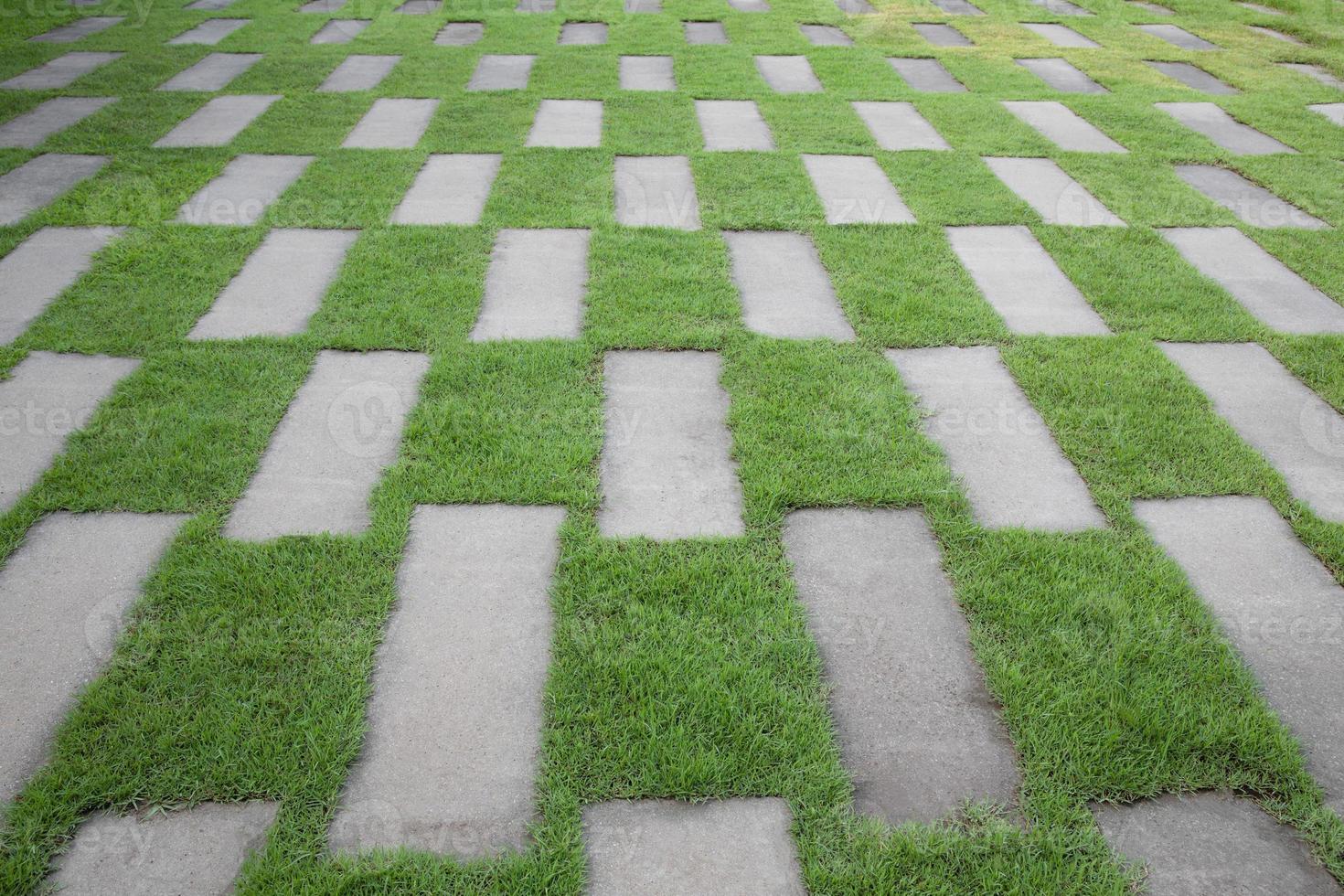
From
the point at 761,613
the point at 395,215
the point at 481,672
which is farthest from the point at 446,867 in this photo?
the point at 395,215

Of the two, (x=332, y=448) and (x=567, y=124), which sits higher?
(x=567, y=124)

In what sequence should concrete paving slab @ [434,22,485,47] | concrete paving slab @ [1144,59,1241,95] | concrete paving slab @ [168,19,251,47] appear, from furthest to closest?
concrete paving slab @ [434,22,485,47], concrete paving slab @ [168,19,251,47], concrete paving slab @ [1144,59,1241,95]

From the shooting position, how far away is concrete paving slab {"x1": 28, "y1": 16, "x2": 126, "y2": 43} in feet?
22.6

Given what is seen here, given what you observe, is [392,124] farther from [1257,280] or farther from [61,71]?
[1257,280]

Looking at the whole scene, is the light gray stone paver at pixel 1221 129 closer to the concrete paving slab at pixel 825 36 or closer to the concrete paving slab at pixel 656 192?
the concrete paving slab at pixel 825 36

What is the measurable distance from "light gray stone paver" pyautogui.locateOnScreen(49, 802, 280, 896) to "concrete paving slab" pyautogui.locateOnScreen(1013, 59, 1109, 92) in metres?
6.65

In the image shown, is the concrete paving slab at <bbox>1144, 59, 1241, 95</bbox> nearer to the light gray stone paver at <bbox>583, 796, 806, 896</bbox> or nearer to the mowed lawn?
the mowed lawn

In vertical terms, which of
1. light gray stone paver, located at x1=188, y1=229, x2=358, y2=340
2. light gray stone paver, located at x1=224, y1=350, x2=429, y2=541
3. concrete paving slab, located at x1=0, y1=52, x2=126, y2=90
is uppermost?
Result: concrete paving slab, located at x1=0, y1=52, x2=126, y2=90

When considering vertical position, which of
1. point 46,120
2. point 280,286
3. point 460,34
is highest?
point 460,34

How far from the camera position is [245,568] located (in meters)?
2.28

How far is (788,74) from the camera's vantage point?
6.39m

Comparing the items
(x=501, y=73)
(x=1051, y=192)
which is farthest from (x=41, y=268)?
(x=1051, y=192)

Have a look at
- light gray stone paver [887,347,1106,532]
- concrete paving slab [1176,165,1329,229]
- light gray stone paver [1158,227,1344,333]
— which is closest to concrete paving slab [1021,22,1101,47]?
concrete paving slab [1176,165,1329,229]

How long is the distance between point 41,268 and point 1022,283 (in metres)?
4.33
